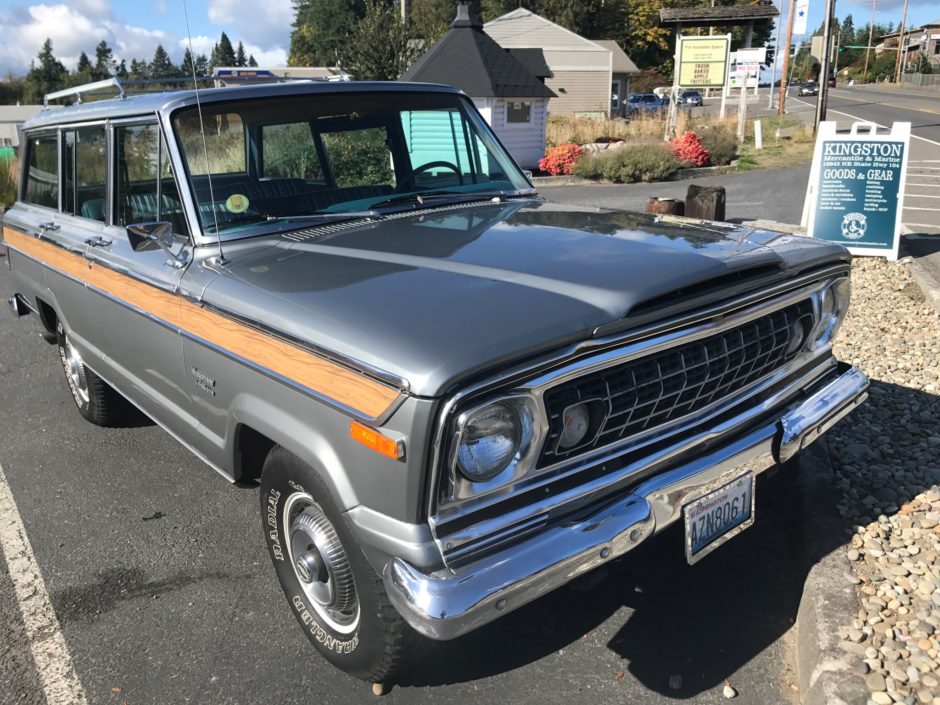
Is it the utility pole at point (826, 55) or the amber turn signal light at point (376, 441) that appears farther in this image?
the utility pole at point (826, 55)

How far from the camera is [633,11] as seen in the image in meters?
63.5

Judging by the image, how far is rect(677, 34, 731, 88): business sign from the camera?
26.5 metres

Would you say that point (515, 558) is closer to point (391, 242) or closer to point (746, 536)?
point (391, 242)

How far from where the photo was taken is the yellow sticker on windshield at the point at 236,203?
321 cm

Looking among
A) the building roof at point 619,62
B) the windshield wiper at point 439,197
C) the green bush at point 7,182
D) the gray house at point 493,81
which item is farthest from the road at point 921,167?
the building roof at point 619,62

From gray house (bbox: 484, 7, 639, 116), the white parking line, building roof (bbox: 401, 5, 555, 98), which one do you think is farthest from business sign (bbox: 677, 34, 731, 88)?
the white parking line

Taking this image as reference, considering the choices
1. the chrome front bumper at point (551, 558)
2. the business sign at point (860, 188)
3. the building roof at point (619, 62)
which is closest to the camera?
the chrome front bumper at point (551, 558)

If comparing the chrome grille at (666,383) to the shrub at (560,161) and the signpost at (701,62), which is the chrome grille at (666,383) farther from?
the signpost at (701,62)

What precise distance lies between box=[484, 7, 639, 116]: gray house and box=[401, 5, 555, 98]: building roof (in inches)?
901

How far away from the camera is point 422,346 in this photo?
203 centimetres

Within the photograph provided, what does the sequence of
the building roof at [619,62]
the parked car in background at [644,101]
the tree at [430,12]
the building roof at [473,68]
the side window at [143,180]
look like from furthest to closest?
the tree at [430,12] → the building roof at [619,62] → the parked car in background at [644,101] → the building roof at [473,68] → the side window at [143,180]

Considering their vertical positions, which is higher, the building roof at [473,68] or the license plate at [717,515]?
the building roof at [473,68]

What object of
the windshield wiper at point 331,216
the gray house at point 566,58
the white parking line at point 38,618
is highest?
the gray house at point 566,58

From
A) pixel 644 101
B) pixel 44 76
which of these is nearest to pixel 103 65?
pixel 644 101
